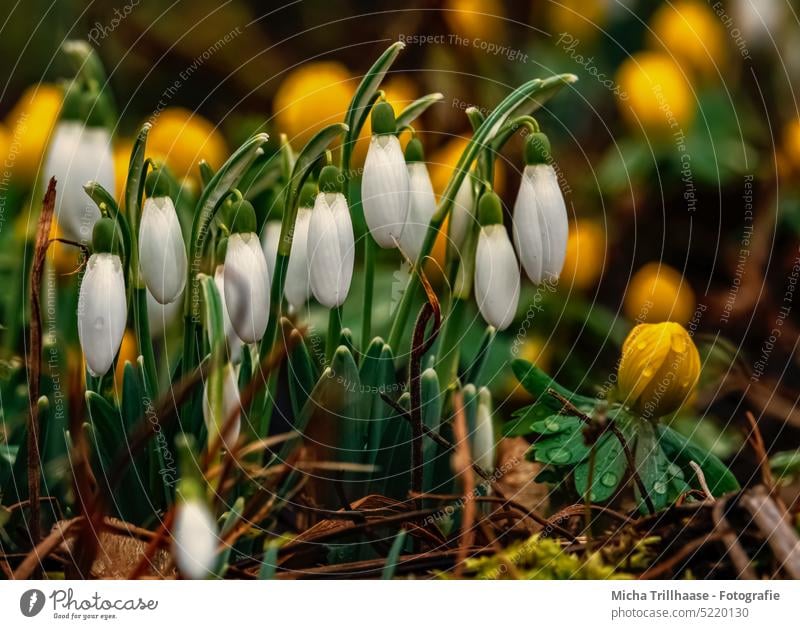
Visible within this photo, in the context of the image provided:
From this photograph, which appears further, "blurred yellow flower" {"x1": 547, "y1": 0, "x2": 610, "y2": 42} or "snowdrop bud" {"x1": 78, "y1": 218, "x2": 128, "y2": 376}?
"blurred yellow flower" {"x1": 547, "y1": 0, "x2": 610, "y2": 42}

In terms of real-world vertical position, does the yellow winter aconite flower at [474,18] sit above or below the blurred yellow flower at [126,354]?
above

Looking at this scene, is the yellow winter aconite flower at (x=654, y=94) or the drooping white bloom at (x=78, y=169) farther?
the yellow winter aconite flower at (x=654, y=94)

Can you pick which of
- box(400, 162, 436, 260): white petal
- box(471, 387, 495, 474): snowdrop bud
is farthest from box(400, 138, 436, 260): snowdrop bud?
box(471, 387, 495, 474): snowdrop bud

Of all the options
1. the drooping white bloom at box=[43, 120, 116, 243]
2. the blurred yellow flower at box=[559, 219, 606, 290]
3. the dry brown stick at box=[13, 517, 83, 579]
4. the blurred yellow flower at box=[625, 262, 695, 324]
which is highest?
the drooping white bloom at box=[43, 120, 116, 243]

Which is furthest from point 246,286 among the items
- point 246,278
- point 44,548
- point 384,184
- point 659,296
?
point 659,296

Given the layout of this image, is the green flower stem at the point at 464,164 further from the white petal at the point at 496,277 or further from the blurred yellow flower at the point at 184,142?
the blurred yellow flower at the point at 184,142

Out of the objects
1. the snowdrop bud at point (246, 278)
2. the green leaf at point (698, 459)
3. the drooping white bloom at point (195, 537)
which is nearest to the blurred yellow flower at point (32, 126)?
the snowdrop bud at point (246, 278)

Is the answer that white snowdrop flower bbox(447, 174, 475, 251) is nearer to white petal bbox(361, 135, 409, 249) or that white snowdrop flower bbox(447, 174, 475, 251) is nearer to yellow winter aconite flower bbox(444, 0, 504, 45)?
white petal bbox(361, 135, 409, 249)

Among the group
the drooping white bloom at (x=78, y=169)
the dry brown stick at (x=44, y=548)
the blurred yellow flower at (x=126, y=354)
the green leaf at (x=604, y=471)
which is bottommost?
the dry brown stick at (x=44, y=548)
